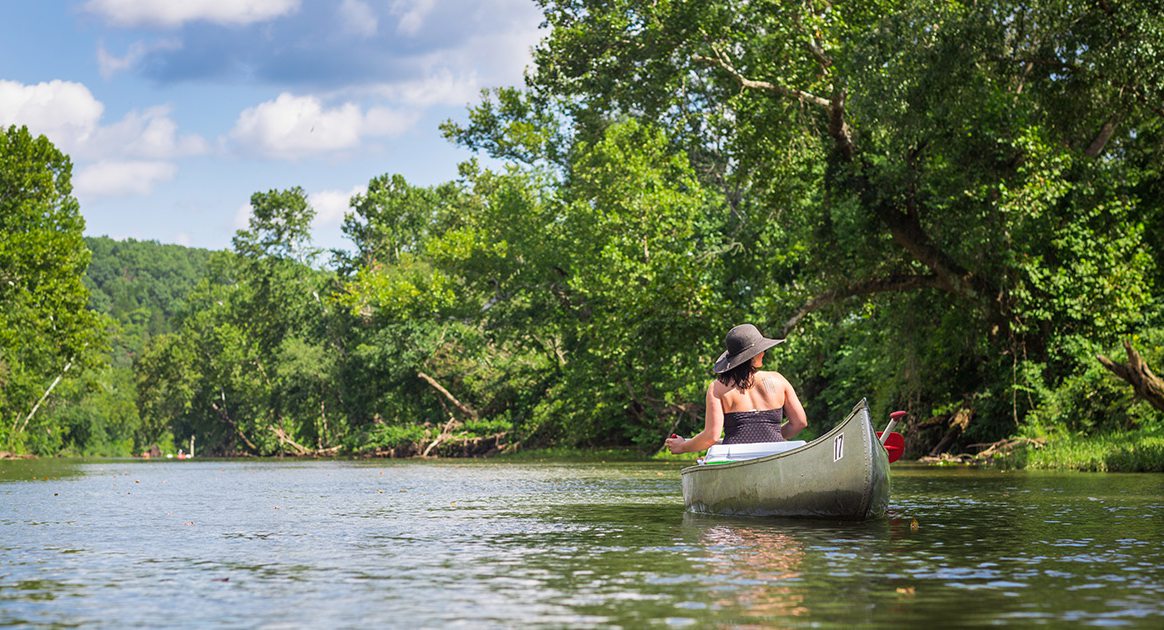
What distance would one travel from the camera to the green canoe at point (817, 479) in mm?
12141

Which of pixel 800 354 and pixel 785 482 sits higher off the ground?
pixel 800 354

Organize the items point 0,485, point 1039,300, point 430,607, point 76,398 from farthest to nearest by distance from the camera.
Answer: point 76,398, point 1039,300, point 0,485, point 430,607

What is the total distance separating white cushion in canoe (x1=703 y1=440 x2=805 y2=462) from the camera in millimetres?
13125

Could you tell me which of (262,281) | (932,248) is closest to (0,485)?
(932,248)

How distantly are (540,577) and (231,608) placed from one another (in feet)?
6.84

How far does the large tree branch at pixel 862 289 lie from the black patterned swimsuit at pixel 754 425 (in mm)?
17806

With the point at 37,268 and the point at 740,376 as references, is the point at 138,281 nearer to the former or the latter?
the point at 37,268

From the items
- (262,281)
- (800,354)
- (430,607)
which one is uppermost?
(262,281)

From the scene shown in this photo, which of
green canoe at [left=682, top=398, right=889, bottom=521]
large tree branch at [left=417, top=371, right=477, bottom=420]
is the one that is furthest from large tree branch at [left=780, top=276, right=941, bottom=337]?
large tree branch at [left=417, top=371, right=477, bottom=420]

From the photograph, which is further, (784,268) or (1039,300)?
(784,268)

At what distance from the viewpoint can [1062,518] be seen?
13.4 meters

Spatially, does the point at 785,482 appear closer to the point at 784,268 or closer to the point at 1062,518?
the point at 1062,518

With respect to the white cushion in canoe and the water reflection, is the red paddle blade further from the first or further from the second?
the water reflection

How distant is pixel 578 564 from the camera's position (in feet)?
31.1
